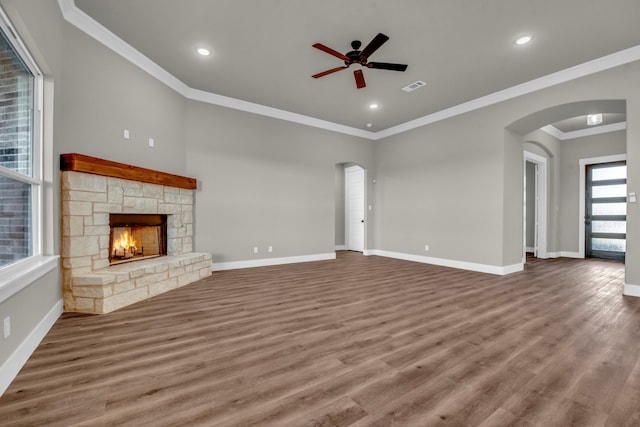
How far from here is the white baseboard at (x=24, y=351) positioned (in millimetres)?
1672

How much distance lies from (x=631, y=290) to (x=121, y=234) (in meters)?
6.82

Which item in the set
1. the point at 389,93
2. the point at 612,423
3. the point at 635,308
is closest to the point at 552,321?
the point at 635,308

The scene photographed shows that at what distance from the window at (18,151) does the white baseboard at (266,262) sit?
289 centimetres

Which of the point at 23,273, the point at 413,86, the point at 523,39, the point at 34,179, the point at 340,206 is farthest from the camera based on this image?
the point at 340,206

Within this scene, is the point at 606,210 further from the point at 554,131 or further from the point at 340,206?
the point at 340,206

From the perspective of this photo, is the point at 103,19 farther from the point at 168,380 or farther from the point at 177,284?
the point at 168,380

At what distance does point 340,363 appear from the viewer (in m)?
2.00

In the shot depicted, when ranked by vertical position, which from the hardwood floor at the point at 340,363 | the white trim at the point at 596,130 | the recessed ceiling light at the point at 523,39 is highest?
the recessed ceiling light at the point at 523,39

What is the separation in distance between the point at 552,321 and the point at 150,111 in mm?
5561

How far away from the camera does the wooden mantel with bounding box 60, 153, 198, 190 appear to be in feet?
9.45

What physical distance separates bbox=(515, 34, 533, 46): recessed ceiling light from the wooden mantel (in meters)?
4.97

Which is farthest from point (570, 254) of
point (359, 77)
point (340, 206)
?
point (359, 77)

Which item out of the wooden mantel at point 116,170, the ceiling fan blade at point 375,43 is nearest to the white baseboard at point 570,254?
the ceiling fan blade at point 375,43

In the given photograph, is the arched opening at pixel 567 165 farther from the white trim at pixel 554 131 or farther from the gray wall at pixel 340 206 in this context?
the gray wall at pixel 340 206
